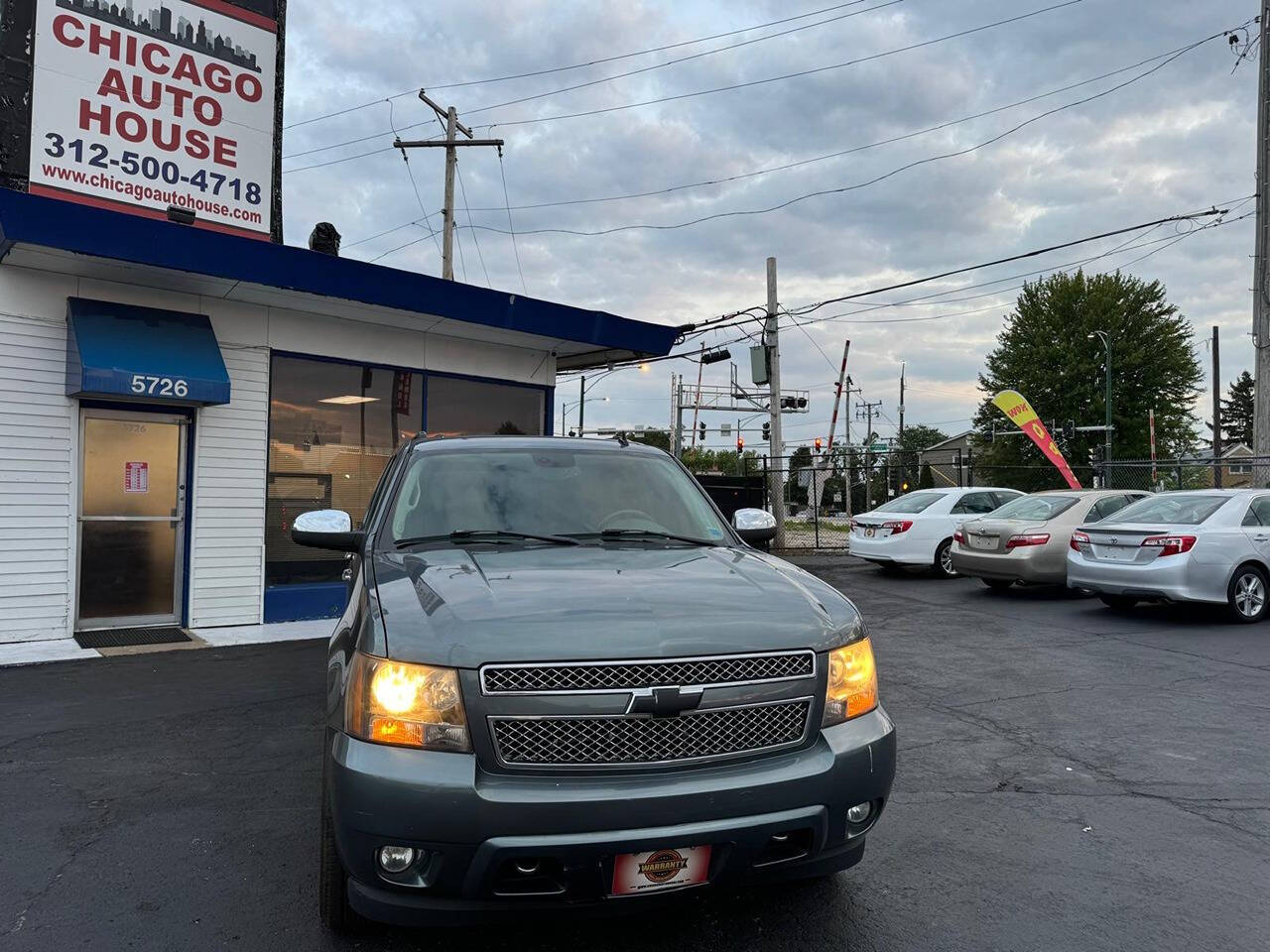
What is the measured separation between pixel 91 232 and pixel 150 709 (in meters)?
4.51

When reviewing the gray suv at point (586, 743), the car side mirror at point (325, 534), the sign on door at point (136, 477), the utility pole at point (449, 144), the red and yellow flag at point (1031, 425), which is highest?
the utility pole at point (449, 144)

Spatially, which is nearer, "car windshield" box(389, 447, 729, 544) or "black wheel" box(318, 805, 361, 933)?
"black wheel" box(318, 805, 361, 933)

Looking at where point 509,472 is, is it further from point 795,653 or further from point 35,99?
point 35,99

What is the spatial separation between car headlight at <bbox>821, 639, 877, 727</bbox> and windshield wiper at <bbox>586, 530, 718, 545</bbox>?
107cm

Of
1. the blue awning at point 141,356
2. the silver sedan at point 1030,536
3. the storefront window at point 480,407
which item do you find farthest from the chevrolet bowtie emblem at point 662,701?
the silver sedan at point 1030,536

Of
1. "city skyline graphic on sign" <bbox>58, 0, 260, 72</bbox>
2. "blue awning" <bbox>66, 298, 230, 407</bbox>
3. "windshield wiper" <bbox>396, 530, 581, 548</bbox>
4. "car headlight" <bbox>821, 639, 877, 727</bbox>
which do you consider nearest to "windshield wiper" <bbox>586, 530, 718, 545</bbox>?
"windshield wiper" <bbox>396, 530, 581, 548</bbox>

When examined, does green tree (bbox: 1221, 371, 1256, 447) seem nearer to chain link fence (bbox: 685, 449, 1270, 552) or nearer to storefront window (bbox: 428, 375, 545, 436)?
chain link fence (bbox: 685, 449, 1270, 552)

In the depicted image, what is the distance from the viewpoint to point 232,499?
994cm

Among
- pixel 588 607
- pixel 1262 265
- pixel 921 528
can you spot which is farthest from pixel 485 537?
pixel 1262 265

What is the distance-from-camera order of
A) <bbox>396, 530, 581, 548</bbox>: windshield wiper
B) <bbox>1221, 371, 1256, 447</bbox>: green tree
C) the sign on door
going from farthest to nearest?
<bbox>1221, 371, 1256, 447</bbox>: green tree → the sign on door → <bbox>396, 530, 581, 548</bbox>: windshield wiper

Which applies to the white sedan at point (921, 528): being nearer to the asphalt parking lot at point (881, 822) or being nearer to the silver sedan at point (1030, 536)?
the silver sedan at point (1030, 536)

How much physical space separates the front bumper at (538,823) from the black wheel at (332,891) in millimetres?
294

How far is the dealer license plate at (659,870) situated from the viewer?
2.38 meters

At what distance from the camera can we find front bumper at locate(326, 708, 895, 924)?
7.61 ft
